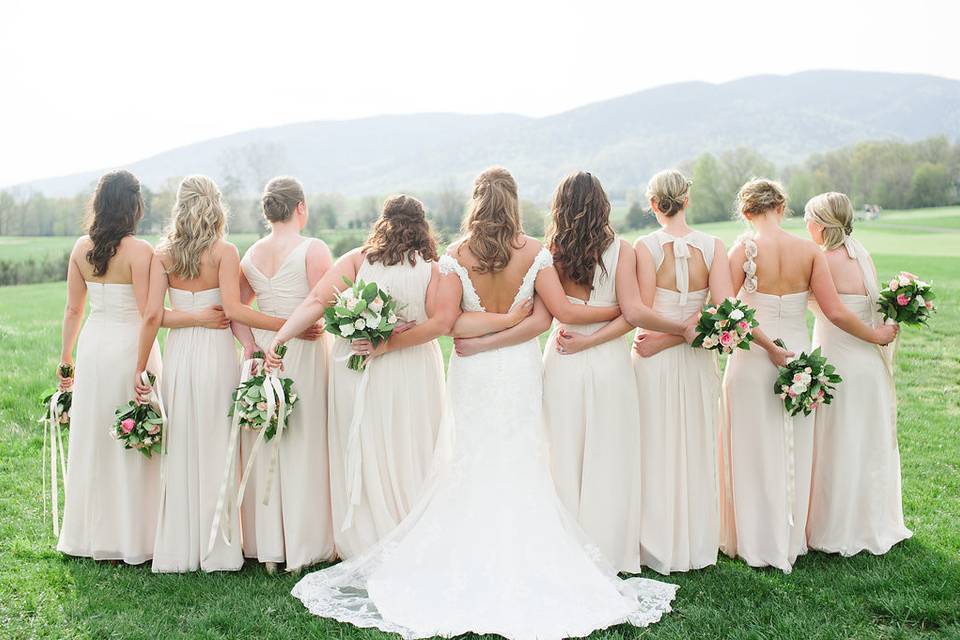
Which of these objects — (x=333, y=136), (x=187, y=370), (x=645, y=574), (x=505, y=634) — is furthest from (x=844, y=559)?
(x=333, y=136)

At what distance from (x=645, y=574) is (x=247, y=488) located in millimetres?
2952

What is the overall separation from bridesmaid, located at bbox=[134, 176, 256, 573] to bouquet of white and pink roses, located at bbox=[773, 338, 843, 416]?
3.81m

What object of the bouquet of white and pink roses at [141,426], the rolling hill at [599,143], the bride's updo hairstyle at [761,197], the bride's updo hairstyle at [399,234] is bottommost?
the bouquet of white and pink roses at [141,426]

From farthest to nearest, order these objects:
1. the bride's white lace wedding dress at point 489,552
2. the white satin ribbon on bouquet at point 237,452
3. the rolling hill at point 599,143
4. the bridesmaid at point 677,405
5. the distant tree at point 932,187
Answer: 1. the rolling hill at point 599,143
2. the distant tree at point 932,187
3. the bridesmaid at point 677,405
4. the white satin ribbon on bouquet at point 237,452
5. the bride's white lace wedding dress at point 489,552

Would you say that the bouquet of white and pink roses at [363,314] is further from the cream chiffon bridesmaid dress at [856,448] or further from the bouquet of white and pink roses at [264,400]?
the cream chiffon bridesmaid dress at [856,448]

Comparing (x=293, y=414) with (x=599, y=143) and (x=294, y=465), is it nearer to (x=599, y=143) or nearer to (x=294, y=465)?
(x=294, y=465)

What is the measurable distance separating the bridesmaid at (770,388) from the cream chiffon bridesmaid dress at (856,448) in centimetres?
20

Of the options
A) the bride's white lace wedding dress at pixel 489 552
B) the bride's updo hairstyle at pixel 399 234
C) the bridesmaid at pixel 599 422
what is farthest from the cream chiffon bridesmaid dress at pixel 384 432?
the bridesmaid at pixel 599 422

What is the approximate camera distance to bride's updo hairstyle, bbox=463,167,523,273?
17.7 feet

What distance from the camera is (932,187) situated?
5084 centimetres

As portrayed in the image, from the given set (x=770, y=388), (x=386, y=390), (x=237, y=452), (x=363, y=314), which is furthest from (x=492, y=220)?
(x=237, y=452)

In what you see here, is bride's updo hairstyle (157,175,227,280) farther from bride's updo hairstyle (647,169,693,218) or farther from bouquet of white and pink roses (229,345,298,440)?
bride's updo hairstyle (647,169,693,218)

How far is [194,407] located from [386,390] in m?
1.39

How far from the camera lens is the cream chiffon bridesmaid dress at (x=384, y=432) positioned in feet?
19.5
